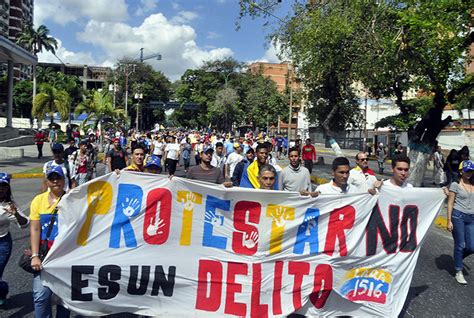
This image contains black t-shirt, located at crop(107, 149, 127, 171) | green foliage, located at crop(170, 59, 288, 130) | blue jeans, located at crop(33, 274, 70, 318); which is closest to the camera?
blue jeans, located at crop(33, 274, 70, 318)

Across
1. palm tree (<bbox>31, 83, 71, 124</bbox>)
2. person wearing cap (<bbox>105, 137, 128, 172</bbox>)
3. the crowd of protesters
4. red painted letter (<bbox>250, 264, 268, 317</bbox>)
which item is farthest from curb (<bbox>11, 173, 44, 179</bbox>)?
palm tree (<bbox>31, 83, 71, 124</bbox>)

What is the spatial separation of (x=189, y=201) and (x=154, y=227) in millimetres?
422

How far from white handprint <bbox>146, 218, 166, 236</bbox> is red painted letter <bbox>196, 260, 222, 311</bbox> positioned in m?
0.50

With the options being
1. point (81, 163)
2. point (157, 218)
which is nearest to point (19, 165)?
point (81, 163)

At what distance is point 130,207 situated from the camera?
166 inches

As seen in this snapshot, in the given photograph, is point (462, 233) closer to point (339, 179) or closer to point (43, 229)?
point (339, 179)

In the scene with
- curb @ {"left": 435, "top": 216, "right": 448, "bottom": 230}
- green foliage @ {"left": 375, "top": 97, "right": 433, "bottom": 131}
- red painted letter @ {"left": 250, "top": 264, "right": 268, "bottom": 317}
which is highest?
green foliage @ {"left": 375, "top": 97, "right": 433, "bottom": 131}

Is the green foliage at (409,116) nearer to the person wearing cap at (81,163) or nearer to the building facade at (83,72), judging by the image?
the person wearing cap at (81,163)

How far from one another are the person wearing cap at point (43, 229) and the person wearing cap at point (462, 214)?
15.0 feet

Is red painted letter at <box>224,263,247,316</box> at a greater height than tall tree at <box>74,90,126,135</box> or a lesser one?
lesser

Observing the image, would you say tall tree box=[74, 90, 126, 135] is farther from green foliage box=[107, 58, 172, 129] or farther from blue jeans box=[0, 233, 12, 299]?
green foliage box=[107, 58, 172, 129]

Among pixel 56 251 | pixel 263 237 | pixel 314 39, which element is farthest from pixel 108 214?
pixel 314 39

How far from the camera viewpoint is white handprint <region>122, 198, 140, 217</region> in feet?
13.7

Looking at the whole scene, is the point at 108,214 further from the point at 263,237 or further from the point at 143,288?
the point at 263,237
